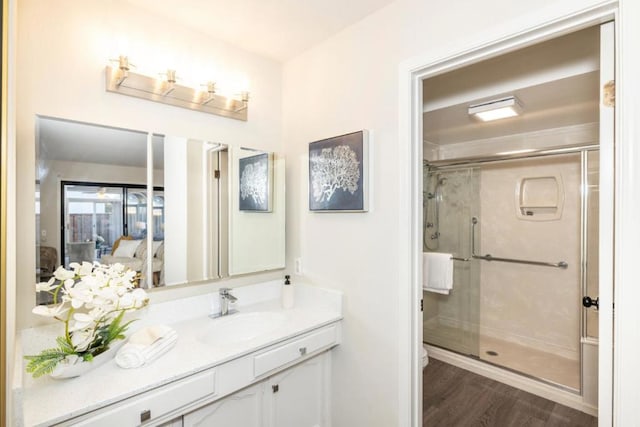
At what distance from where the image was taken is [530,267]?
3.18 meters

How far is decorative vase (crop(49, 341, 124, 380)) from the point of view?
109cm

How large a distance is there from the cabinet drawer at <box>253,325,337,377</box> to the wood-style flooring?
3.37 feet

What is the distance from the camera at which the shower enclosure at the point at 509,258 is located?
292cm

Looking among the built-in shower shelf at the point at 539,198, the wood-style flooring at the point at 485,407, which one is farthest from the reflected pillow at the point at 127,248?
the built-in shower shelf at the point at 539,198

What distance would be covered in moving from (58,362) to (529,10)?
2091mm

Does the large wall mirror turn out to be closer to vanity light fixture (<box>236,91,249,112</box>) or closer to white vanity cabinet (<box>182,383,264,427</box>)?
vanity light fixture (<box>236,91,249,112</box>)

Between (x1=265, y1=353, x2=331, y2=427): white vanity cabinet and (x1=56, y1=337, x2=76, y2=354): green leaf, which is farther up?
(x1=56, y1=337, x2=76, y2=354): green leaf

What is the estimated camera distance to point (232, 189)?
1.92 meters

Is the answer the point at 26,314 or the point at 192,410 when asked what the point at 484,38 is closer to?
the point at 192,410

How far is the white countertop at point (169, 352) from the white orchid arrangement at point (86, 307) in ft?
0.26
